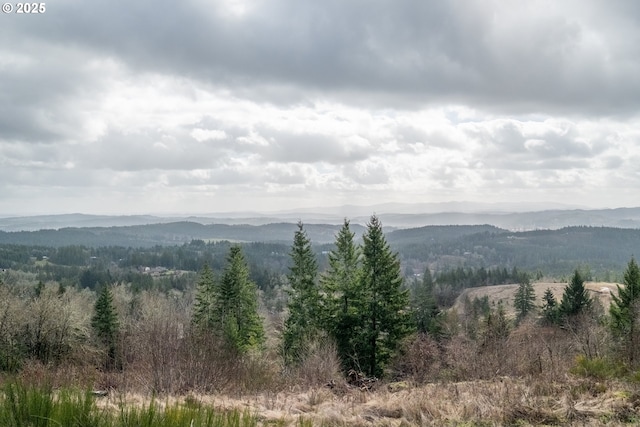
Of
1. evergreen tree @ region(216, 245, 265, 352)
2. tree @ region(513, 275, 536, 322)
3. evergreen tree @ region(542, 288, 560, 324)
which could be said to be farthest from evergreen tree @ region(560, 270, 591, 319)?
evergreen tree @ region(216, 245, 265, 352)

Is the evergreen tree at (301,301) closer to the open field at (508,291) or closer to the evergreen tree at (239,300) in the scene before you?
the evergreen tree at (239,300)

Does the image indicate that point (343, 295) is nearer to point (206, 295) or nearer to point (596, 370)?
point (206, 295)

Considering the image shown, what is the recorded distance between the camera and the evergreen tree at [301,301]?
32.7 metres

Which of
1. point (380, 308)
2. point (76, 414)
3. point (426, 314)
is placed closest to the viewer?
point (76, 414)

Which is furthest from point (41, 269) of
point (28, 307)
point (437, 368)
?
point (437, 368)

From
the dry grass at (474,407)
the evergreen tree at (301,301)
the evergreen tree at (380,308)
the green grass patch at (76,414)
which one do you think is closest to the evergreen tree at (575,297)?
the evergreen tree at (380,308)

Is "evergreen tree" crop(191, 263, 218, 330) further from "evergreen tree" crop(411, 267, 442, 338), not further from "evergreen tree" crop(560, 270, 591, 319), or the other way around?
"evergreen tree" crop(560, 270, 591, 319)

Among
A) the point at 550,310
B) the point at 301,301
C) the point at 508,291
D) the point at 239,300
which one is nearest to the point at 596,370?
the point at 301,301

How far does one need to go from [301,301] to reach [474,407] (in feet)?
93.0

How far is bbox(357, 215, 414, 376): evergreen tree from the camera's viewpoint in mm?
28062

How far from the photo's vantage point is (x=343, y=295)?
98.9 feet

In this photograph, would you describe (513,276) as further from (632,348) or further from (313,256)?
(632,348)

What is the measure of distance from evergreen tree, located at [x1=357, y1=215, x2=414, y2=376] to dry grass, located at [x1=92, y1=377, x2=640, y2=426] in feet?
67.5

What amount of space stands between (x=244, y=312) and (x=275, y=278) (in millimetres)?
108650
